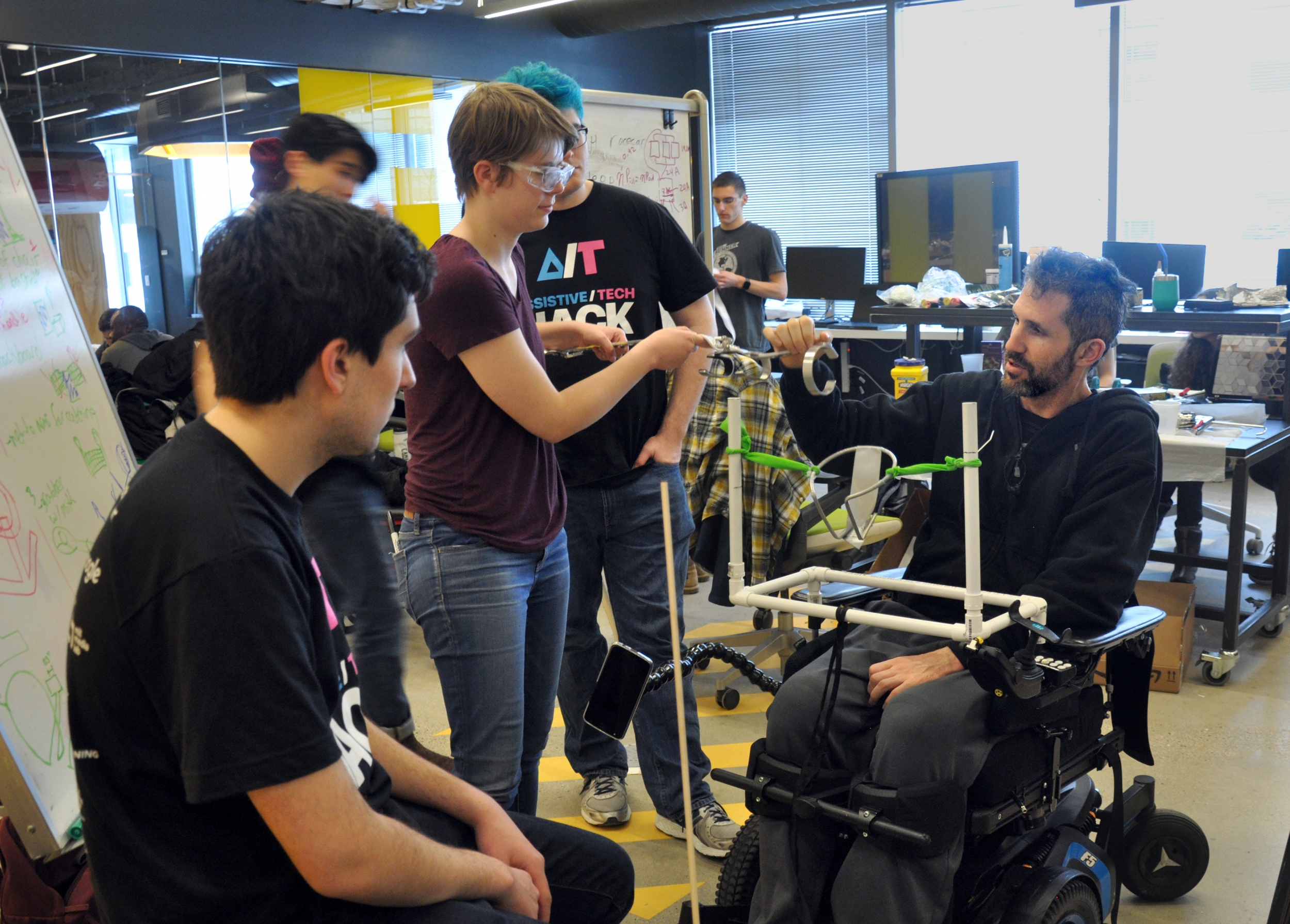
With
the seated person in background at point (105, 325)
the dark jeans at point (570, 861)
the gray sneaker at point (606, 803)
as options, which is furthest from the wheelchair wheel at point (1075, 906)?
the seated person in background at point (105, 325)

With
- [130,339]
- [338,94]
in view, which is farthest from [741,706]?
[338,94]

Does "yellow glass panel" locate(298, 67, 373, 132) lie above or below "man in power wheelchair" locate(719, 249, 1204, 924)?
above

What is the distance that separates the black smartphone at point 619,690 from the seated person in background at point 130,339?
11.9 feet

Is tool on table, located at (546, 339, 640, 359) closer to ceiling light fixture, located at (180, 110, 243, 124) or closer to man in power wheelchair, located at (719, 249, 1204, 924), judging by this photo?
man in power wheelchair, located at (719, 249, 1204, 924)

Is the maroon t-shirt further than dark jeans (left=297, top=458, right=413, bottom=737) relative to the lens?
No

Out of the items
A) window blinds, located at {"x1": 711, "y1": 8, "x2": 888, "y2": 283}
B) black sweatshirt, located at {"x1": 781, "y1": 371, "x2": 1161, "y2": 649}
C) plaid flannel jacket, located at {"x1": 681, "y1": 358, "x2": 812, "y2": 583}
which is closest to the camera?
black sweatshirt, located at {"x1": 781, "y1": 371, "x2": 1161, "y2": 649}

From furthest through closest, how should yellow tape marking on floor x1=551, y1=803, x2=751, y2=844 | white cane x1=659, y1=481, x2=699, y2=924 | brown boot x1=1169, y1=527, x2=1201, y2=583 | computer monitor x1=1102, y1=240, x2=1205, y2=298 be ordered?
computer monitor x1=1102, y1=240, x2=1205, y2=298
brown boot x1=1169, y1=527, x2=1201, y2=583
yellow tape marking on floor x1=551, y1=803, x2=751, y2=844
white cane x1=659, y1=481, x2=699, y2=924

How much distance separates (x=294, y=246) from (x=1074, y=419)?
1.47 m

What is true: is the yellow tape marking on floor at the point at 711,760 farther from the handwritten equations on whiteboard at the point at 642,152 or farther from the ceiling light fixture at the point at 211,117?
the ceiling light fixture at the point at 211,117

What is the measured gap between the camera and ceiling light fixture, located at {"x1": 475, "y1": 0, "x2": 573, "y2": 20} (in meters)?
6.43

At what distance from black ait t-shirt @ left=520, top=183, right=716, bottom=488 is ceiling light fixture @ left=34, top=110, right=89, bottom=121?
4.19 meters

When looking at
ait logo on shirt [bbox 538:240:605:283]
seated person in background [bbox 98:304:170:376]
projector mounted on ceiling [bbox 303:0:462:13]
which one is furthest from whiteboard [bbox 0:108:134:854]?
projector mounted on ceiling [bbox 303:0:462:13]

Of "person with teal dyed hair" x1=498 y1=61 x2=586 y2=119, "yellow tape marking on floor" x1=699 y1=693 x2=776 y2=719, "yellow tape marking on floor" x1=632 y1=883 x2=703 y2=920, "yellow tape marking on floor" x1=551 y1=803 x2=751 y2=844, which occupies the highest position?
"person with teal dyed hair" x1=498 y1=61 x2=586 y2=119

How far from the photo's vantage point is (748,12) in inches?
276
